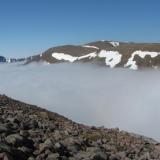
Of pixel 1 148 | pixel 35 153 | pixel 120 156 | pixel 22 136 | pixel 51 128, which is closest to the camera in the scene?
pixel 1 148

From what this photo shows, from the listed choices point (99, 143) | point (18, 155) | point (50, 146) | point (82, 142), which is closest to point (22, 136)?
point (50, 146)

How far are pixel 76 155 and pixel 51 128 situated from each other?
24.4 ft

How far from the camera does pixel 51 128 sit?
28.5m

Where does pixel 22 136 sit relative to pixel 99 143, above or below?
above

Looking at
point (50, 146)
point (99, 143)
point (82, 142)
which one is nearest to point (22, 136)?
point (50, 146)

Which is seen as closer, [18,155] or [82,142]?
[18,155]

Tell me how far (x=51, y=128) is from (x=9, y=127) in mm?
6339

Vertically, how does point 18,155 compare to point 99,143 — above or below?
above

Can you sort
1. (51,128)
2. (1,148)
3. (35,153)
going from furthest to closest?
1. (51,128)
2. (35,153)
3. (1,148)

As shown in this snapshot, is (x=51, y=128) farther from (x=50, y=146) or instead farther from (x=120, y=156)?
(x=50, y=146)

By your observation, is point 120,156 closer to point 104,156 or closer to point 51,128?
point 104,156

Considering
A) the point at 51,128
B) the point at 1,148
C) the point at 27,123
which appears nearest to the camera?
the point at 1,148

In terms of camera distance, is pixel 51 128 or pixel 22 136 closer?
pixel 22 136

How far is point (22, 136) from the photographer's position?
21.1 m
